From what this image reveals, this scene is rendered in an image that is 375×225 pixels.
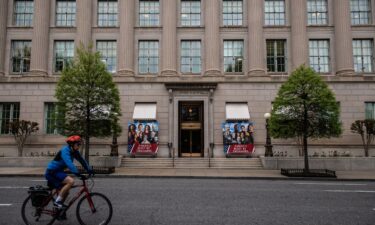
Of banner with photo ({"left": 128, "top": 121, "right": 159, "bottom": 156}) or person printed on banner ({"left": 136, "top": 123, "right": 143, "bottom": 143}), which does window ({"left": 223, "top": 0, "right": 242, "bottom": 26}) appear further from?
person printed on banner ({"left": 136, "top": 123, "right": 143, "bottom": 143})

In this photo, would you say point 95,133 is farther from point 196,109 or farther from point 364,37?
point 364,37

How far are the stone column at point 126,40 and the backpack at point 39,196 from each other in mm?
21966

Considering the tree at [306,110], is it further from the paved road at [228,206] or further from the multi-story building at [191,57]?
the multi-story building at [191,57]

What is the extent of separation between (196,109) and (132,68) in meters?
7.46

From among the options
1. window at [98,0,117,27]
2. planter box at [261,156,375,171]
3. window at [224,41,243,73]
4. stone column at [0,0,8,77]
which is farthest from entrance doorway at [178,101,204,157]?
stone column at [0,0,8,77]

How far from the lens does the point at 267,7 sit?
28531 millimetres

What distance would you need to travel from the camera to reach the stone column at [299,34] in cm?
2720

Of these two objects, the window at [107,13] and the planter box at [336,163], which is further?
the window at [107,13]

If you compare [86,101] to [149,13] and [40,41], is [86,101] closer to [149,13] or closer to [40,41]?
[40,41]

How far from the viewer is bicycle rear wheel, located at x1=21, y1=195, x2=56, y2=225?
6125mm

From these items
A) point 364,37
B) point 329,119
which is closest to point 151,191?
point 329,119

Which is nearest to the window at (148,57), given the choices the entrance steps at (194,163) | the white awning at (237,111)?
the white awning at (237,111)

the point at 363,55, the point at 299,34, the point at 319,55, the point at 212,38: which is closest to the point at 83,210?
the point at 212,38

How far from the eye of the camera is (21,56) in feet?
93.0
